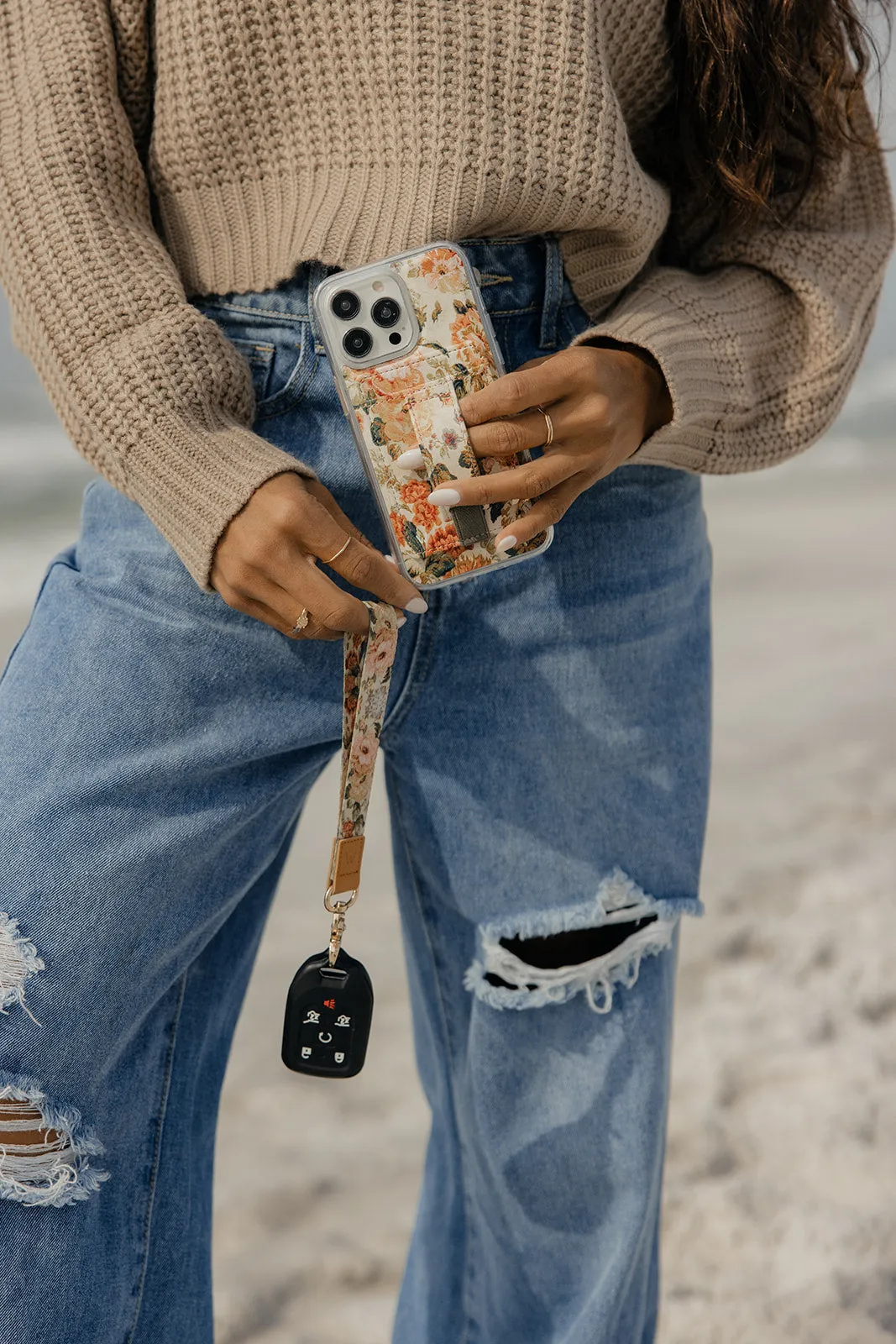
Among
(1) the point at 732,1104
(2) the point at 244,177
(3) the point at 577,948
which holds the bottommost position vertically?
(1) the point at 732,1104

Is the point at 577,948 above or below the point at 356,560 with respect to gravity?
below

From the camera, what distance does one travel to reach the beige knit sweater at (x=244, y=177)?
2.28 ft

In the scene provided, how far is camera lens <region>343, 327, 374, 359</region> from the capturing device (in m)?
0.70

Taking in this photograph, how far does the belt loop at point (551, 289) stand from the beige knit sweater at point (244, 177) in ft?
0.05

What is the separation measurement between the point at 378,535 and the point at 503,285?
175 millimetres

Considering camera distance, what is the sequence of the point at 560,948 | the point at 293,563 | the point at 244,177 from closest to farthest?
the point at 293,563 → the point at 244,177 → the point at 560,948

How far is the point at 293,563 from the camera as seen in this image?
66 cm

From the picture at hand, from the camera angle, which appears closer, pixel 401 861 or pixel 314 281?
pixel 314 281

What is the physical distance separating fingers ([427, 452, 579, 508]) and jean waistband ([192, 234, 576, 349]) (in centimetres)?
13

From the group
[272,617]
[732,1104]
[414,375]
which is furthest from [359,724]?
[732,1104]

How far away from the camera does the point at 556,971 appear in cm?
89

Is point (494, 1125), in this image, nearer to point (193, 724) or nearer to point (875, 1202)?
point (193, 724)

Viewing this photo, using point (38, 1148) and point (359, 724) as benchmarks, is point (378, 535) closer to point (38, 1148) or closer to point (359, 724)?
point (359, 724)

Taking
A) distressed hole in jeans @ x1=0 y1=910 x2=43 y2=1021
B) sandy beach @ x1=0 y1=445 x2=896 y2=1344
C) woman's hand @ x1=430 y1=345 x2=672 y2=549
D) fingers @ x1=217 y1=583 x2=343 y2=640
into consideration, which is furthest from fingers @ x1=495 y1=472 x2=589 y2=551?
sandy beach @ x1=0 y1=445 x2=896 y2=1344
